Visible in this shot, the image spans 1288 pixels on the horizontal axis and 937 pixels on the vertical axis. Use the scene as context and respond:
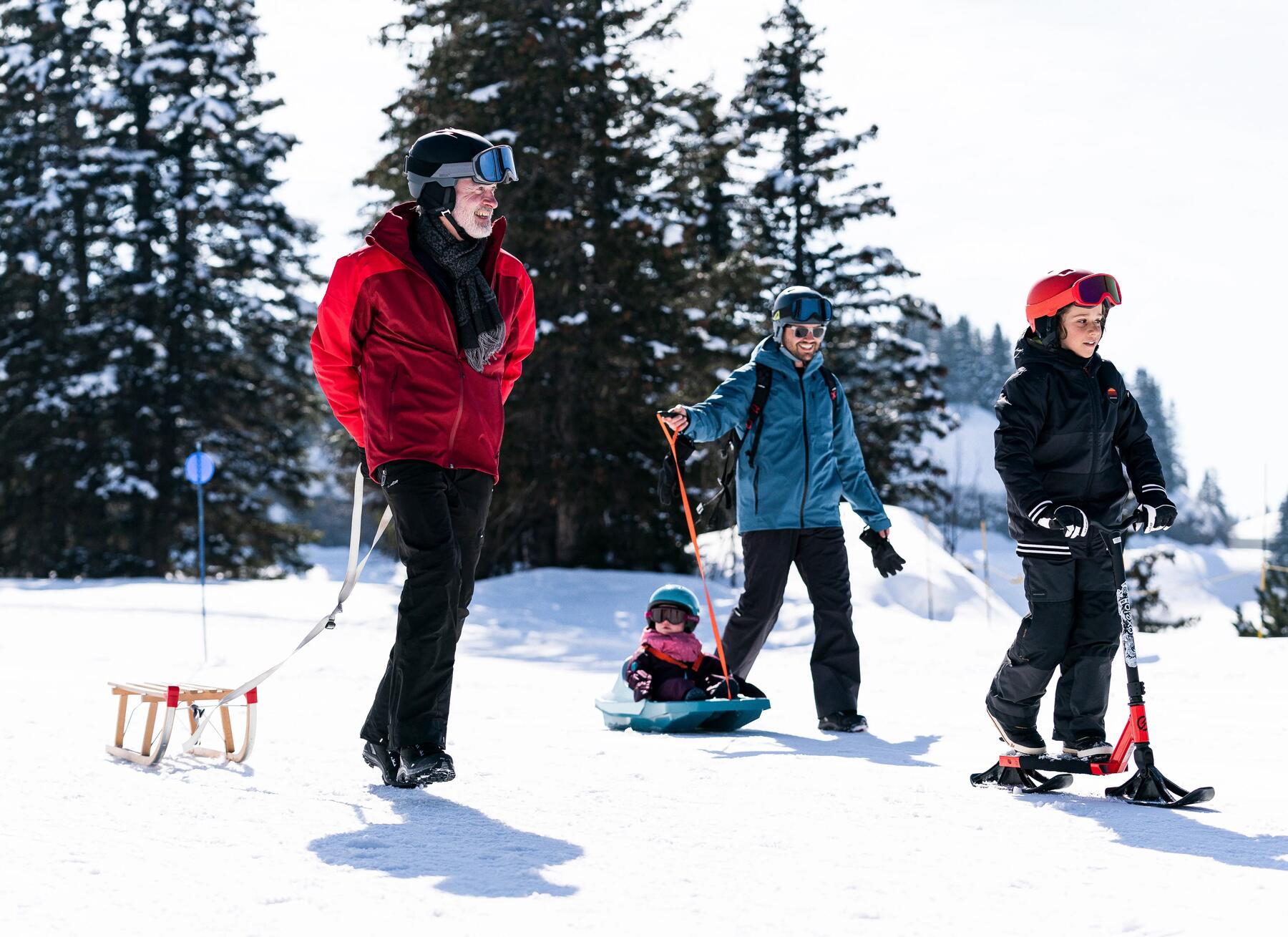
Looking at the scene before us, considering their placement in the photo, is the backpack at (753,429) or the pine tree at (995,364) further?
the pine tree at (995,364)

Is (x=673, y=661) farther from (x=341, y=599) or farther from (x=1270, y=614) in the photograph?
(x=1270, y=614)

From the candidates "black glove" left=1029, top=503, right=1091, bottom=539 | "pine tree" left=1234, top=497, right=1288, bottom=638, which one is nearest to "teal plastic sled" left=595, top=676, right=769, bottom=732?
"black glove" left=1029, top=503, right=1091, bottom=539

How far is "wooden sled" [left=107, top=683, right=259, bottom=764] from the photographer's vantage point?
522 centimetres

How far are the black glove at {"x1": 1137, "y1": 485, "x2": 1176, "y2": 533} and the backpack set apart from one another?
7.84 feet

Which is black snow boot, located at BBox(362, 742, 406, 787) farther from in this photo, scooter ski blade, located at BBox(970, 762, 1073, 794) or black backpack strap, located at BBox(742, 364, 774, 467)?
black backpack strap, located at BBox(742, 364, 774, 467)

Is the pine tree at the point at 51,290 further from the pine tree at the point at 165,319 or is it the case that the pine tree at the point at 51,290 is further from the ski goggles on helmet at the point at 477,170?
the ski goggles on helmet at the point at 477,170

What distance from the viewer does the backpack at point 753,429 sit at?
23.3 ft

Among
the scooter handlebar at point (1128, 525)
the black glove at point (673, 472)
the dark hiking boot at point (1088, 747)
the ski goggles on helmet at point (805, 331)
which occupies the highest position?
the ski goggles on helmet at point (805, 331)

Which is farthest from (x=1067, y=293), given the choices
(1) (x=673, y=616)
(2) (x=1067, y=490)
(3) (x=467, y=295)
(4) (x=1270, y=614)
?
(4) (x=1270, y=614)

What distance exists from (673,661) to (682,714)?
493 millimetres

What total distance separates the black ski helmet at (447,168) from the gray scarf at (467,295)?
77 mm

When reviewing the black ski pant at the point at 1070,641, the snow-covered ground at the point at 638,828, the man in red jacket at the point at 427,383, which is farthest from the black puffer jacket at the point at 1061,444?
the man in red jacket at the point at 427,383

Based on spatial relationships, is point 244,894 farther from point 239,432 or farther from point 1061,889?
point 239,432

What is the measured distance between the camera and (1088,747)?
4984 mm
